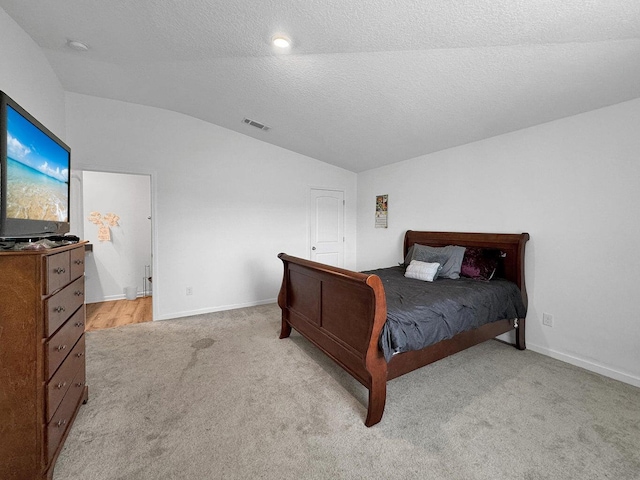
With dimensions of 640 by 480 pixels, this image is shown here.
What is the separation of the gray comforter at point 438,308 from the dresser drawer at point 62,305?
68.9 inches

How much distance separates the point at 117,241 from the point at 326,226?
3523 millimetres

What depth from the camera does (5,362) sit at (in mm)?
1196

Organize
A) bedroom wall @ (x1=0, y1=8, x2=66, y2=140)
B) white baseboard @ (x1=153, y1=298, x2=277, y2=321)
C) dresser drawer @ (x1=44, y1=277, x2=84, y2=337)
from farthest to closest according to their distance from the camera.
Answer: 1. white baseboard @ (x1=153, y1=298, x2=277, y2=321)
2. bedroom wall @ (x1=0, y1=8, x2=66, y2=140)
3. dresser drawer @ (x1=44, y1=277, x2=84, y2=337)

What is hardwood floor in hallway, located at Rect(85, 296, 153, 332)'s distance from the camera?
3583mm

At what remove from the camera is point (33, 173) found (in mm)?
1524

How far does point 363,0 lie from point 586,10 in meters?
1.20

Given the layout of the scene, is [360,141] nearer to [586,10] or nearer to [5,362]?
[586,10]

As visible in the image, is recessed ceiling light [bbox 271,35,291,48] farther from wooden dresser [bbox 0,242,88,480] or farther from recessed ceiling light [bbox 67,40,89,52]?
wooden dresser [bbox 0,242,88,480]

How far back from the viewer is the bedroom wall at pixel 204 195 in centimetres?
346

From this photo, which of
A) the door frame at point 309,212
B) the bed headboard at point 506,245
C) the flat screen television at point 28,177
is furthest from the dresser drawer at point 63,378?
the bed headboard at point 506,245

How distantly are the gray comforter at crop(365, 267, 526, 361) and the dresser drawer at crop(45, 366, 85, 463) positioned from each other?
1769 millimetres

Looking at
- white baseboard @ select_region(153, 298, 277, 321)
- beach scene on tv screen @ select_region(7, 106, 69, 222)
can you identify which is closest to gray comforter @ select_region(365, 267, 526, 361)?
beach scene on tv screen @ select_region(7, 106, 69, 222)

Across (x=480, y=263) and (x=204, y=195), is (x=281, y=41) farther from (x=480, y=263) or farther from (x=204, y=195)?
(x=480, y=263)

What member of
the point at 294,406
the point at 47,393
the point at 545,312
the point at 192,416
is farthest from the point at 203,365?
the point at 545,312
